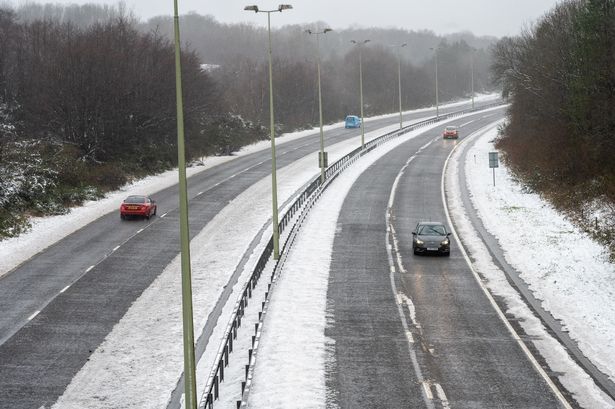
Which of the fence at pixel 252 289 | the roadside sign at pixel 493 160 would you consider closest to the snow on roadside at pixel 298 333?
the fence at pixel 252 289

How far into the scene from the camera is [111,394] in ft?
62.7

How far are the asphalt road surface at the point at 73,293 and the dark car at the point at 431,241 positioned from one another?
37.2ft

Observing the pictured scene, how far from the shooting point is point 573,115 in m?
48.5

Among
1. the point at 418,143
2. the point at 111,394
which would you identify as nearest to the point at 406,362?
the point at 111,394

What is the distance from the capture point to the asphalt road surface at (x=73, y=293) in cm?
2052

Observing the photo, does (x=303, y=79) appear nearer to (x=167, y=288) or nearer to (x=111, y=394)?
(x=167, y=288)

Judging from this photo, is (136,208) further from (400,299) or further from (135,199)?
(400,299)

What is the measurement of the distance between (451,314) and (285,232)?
15523mm

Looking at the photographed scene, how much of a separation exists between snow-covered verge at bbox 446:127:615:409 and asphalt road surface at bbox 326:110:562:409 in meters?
0.92

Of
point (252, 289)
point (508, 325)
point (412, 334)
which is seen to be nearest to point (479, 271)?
point (508, 325)

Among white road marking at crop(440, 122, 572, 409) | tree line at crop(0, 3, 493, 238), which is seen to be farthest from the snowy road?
tree line at crop(0, 3, 493, 238)

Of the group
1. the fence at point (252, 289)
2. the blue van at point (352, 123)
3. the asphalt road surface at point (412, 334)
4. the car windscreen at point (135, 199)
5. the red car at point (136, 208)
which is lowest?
the asphalt road surface at point (412, 334)

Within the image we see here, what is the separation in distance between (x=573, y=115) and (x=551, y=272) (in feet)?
68.9

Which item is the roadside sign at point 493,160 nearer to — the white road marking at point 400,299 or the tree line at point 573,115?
the tree line at point 573,115
